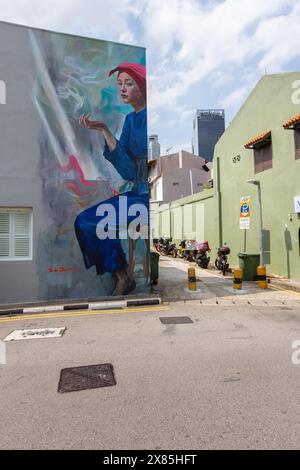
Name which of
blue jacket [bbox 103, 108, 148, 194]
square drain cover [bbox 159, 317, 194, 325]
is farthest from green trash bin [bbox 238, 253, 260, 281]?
square drain cover [bbox 159, 317, 194, 325]

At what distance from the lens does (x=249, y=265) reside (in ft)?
43.0

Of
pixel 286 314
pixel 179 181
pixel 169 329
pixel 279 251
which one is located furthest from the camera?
pixel 179 181

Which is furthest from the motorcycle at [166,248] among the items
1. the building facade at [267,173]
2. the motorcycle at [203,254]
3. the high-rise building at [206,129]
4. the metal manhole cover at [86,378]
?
the high-rise building at [206,129]

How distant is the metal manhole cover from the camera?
14.1ft

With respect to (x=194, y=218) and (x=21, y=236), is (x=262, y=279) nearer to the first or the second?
(x=21, y=236)

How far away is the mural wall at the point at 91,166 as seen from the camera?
984 centimetres

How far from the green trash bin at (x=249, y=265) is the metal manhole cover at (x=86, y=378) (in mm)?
9253

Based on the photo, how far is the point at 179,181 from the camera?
40094 millimetres

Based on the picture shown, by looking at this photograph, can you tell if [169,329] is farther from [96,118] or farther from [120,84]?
[120,84]

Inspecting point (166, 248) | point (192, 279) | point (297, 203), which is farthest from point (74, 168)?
point (166, 248)

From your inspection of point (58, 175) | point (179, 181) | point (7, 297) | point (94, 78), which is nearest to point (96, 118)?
point (94, 78)

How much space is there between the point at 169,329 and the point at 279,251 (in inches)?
326

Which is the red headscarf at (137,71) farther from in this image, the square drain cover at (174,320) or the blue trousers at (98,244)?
the square drain cover at (174,320)

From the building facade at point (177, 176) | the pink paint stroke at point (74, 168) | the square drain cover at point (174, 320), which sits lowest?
the square drain cover at point (174, 320)
